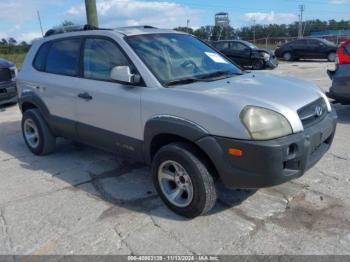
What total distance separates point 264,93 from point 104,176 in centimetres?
233

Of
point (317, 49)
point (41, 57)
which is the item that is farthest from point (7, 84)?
point (317, 49)

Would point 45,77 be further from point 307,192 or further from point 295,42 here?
point 295,42

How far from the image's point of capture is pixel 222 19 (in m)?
45.1

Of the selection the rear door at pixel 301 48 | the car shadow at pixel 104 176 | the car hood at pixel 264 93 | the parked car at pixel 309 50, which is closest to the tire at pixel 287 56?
the parked car at pixel 309 50

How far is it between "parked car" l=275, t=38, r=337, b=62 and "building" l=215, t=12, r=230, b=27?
Answer: 19935 mm

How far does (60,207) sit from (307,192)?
8.50ft

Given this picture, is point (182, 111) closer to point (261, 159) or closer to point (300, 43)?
point (261, 159)

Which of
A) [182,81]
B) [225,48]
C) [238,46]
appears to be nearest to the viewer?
[182,81]

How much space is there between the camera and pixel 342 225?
3.31 metres

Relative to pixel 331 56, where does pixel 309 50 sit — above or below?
above

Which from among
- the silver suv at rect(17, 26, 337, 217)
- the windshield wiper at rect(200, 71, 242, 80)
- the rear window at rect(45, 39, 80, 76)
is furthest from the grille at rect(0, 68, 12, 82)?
the windshield wiper at rect(200, 71, 242, 80)

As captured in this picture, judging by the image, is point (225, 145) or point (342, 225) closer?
point (225, 145)

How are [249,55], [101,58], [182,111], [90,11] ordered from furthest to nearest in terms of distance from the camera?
→ [249,55] < [90,11] < [101,58] < [182,111]

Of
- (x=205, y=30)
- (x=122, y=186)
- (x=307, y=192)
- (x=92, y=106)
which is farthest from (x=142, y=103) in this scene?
(x=205, y=30)
